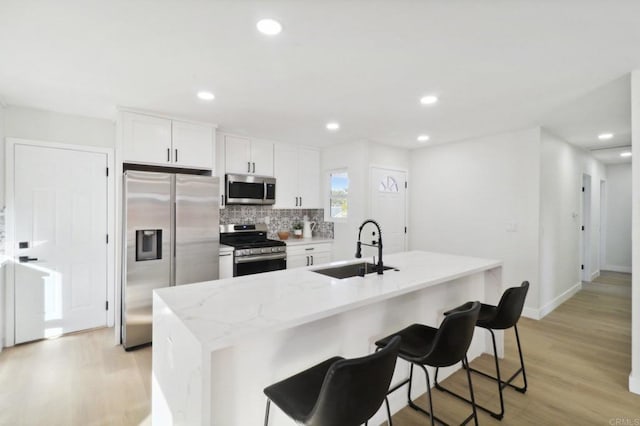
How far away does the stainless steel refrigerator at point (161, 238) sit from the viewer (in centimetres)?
305

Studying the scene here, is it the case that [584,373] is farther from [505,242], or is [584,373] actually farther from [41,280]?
[41,280]

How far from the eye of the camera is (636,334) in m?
2.30

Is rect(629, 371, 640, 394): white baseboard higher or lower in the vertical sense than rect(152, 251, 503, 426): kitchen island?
lower

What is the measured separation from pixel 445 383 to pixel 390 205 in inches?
111

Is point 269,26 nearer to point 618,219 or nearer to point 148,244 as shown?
point 148,244

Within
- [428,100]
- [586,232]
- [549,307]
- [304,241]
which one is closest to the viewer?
[428,100]

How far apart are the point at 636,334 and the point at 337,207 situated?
3.48 meters

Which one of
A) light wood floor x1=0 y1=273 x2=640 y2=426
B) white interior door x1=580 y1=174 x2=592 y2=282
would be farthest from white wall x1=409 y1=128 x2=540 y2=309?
white interior door x1=580 y1=174 x2=592 y2=282

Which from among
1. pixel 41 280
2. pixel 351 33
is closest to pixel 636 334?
pixel 351 33

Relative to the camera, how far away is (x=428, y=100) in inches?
113

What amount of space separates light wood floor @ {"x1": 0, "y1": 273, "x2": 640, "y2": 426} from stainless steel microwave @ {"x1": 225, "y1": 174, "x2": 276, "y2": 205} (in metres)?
2.02

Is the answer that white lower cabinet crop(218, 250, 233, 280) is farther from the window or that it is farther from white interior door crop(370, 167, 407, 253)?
white interior door crop(370, 167, 407, 253)

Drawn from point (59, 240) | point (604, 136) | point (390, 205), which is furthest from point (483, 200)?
point (59, 240)

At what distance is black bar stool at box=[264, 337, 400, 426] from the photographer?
1.07 m
